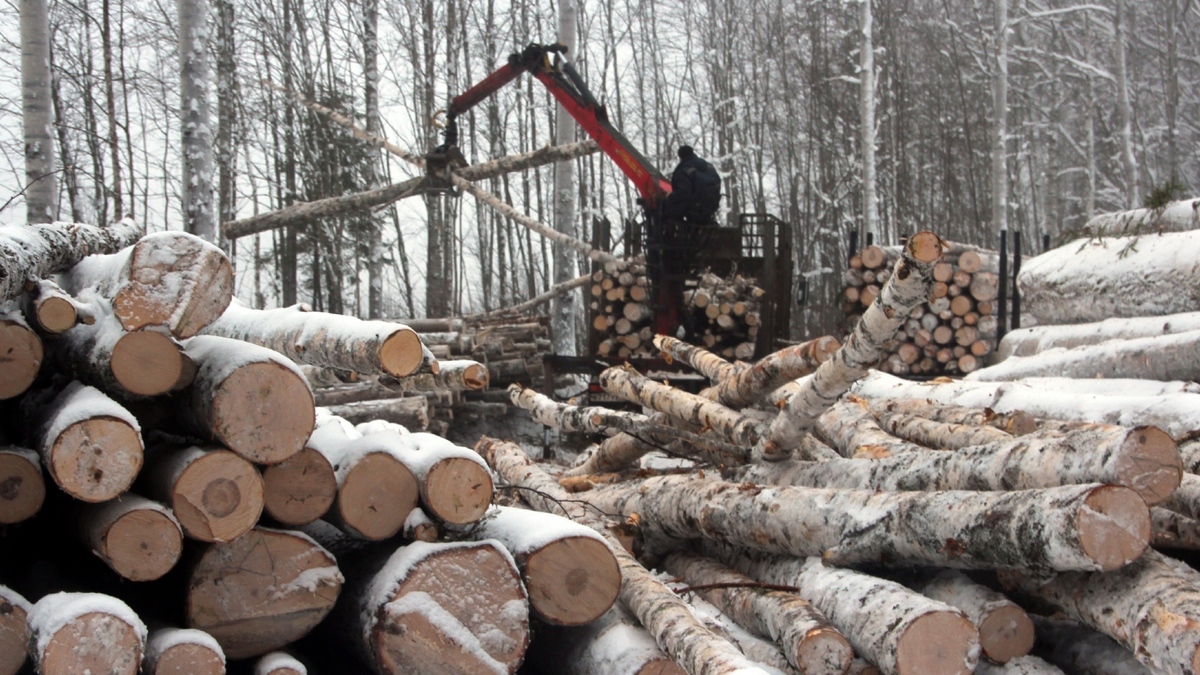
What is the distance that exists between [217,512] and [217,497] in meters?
0.04

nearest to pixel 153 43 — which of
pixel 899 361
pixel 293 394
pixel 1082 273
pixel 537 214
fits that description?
pixel 537 214

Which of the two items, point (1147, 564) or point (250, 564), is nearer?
point (250, 564)

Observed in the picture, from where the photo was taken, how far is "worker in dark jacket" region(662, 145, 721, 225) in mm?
10852

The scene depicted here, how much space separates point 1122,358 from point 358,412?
7145 mm

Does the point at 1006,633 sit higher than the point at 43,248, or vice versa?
the point at 43,248

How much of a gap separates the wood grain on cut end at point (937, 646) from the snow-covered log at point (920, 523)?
A: 341 millimetres

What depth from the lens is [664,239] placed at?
11227 mm

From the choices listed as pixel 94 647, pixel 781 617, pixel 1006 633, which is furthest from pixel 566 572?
pixel 1006 633

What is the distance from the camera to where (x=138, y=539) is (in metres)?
2.82

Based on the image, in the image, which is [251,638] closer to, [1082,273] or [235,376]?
[235,376]

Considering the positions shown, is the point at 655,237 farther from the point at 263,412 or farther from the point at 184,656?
the point at 184,656

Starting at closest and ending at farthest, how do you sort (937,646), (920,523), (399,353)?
(399,353), (937,646), (920,523)

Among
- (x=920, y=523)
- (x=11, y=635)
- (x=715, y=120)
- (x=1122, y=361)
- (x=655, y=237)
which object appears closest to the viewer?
(x=11, y=635)

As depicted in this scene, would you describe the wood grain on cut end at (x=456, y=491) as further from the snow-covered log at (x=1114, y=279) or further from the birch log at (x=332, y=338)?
the snow-covered log at (x=1114, y=279)
